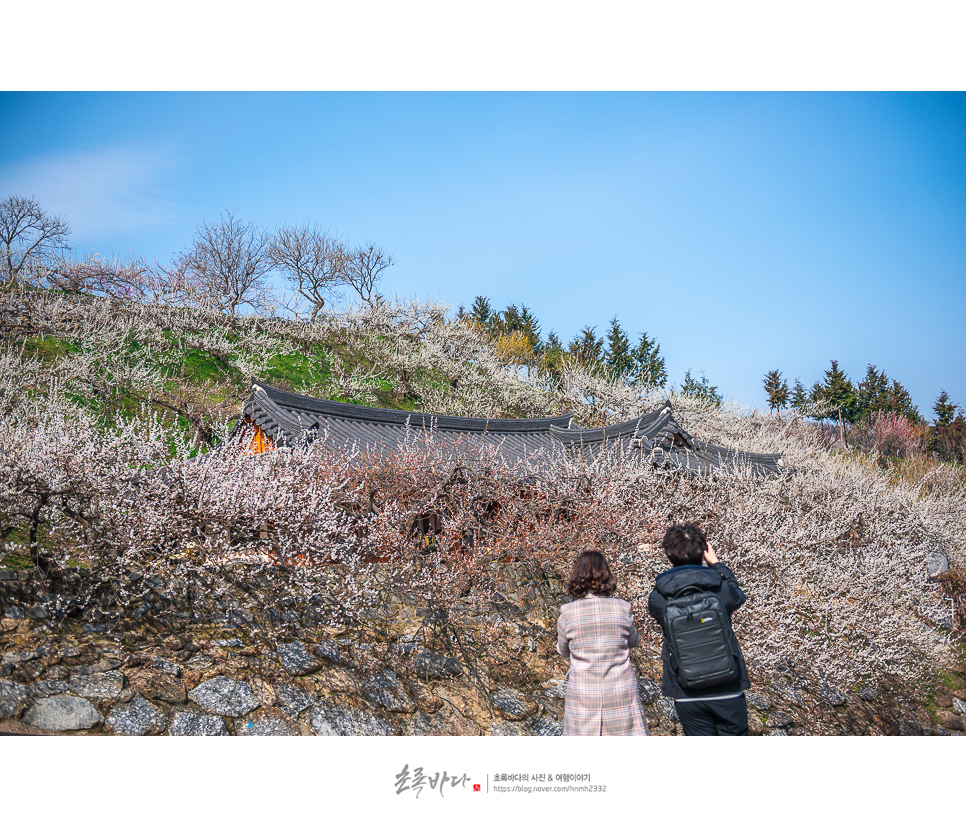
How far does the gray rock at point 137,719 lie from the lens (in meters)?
4.94

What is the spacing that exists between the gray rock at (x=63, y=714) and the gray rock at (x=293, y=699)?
1.36 metres

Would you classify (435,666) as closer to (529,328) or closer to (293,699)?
(293,699)

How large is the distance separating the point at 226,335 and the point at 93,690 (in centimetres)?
1916

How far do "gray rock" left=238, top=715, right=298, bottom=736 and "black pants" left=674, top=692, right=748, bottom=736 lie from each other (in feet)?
11.1

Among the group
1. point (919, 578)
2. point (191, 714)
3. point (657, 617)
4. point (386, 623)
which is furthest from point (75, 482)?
point (919, 578)

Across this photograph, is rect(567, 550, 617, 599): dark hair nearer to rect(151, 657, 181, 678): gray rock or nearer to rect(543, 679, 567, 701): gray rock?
rect(543, 679, 567, 701): gray rock

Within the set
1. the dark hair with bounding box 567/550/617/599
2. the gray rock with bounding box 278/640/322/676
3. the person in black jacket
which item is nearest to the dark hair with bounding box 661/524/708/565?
the person in black jacket

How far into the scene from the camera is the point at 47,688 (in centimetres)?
498

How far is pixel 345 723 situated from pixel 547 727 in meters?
1.99

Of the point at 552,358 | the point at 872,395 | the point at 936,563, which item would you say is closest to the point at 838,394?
the point at 872,395

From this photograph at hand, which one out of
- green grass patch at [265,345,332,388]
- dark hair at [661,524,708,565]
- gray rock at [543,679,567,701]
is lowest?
gray rock at [543,679,567,701]

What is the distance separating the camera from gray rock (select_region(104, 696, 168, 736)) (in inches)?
194

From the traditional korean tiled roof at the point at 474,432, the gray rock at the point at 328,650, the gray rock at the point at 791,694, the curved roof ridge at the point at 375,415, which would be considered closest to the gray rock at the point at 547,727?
the gray rock at the point at 328,650

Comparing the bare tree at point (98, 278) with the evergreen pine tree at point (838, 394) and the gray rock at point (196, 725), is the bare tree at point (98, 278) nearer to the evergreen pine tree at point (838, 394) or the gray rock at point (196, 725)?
the gray rock at point (196, 725)
